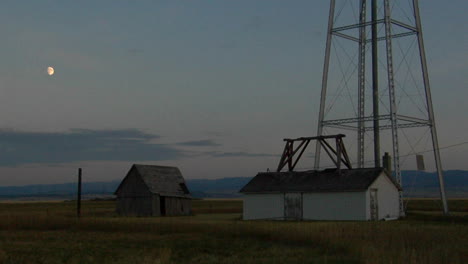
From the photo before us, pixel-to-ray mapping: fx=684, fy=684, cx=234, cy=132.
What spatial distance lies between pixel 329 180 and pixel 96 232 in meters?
19.2

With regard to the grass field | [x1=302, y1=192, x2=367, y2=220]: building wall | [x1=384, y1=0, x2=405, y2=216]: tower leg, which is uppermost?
[x1=384, y1=0, x2=405, y2=216]: tower leg

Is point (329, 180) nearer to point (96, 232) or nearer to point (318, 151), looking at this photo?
point (318, 151)

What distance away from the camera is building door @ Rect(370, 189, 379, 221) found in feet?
154

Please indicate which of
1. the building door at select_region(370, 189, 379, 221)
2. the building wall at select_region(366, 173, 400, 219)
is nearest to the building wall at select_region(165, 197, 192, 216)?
the building wall at select_region(366, 173, 400, 219)

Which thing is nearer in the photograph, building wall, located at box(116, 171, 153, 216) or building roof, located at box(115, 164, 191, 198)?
building wall, located at box(116, 171, 153, 216)

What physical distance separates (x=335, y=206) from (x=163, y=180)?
21633mm

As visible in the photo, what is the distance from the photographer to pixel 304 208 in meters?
49.1

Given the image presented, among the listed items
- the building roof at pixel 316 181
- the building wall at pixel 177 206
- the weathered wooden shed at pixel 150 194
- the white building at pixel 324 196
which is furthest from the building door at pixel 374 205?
the building wall at pixel 177 206

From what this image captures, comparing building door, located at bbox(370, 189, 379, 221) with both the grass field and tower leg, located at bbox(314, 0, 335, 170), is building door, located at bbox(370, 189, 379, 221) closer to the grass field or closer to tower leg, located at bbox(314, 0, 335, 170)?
tower leg, located at bbox(314, 0, 335, 170)

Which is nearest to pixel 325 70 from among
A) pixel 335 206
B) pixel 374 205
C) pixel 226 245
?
pixel 335 206

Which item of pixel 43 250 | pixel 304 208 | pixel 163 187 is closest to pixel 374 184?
pixel 304 208

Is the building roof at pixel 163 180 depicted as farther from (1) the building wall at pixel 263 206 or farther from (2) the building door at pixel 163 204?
(1) the building wall at pixel 263 206

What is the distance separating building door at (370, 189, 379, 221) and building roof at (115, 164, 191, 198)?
72.1 feet

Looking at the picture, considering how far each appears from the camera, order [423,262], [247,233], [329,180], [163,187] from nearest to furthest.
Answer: [423,262] → [247,233] → [329,180] → [163,187]
